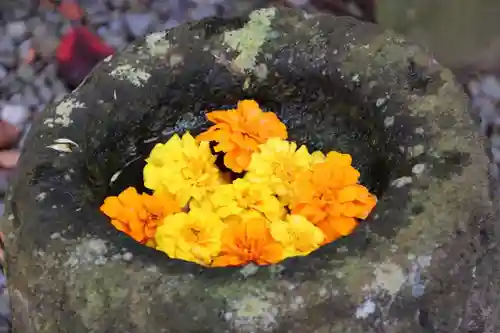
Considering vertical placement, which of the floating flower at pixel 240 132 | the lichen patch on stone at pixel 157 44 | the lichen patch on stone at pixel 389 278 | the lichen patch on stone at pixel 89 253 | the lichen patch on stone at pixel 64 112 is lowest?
the floating flower at pixel 240 132

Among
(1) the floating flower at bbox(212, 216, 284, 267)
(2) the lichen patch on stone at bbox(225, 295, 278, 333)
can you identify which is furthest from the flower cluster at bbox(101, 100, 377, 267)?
(2) the lichen patch on stone at bbox(225, 295, 278, 333)

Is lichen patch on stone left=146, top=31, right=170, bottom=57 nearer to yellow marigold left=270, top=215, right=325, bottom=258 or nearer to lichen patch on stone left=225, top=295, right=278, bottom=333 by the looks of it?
yellow marigold left=270, top=215, right=325, bottom=258

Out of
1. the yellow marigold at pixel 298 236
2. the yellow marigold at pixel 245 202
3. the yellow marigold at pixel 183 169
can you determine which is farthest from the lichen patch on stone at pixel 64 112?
the yellow marigold at pixel 298 236

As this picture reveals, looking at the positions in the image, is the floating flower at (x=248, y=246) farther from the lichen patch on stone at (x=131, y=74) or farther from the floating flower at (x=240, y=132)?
the lichen patch on stone at (x=131, y=74)

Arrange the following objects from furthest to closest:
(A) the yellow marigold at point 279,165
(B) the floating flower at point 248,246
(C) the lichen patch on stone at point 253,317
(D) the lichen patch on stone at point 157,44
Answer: (D) the lichen patch on stone at point 157,44
(A) the yellow marigold at point 279,165
(B) the floating flower at point 248,246
(C) the lichen patch on stone at point 253,317

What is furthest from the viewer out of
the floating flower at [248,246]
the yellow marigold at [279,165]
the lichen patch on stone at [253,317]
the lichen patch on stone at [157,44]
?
the lichen patch on stone at [157,44]

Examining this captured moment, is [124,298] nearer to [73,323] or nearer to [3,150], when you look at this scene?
[73,323]

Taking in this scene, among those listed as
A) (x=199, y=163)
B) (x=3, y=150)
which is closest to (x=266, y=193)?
(x=199, y=163)

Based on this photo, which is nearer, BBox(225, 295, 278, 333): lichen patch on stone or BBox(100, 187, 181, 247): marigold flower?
BBox(225, 295, 278, 333): lichen patch on stone
